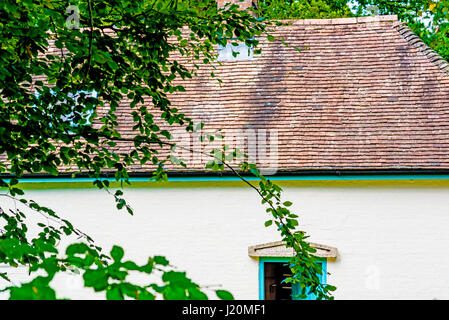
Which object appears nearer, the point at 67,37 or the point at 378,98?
the point at 67,37

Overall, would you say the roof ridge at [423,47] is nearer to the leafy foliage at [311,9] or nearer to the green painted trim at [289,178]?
the green painted trim at [289,178]

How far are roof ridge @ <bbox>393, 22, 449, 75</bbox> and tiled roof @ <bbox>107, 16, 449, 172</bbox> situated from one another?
0.02 metres

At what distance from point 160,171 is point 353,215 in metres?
4.65

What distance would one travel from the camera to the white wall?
7.32 m

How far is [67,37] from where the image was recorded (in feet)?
9.34

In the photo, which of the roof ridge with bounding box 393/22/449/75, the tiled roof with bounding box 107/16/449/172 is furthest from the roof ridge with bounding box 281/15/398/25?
the roof ridge with bounding box 393/22/449/75

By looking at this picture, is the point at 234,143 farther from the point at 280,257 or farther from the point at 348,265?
the point at 348,265

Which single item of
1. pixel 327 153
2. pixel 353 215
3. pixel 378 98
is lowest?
pixel 353 215

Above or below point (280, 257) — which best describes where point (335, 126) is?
above

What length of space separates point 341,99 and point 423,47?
1914 mm

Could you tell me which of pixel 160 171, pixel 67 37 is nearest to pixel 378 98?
pixel 160 171

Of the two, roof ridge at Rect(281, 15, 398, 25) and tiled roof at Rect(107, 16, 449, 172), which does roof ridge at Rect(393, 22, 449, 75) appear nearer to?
tiled roof at Rect(107, 16, 449, 172)

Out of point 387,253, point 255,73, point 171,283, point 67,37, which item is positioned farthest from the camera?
point 255,73

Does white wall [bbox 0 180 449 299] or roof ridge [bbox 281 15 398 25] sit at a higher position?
roof ridge [bbox 281 15 398 25]
